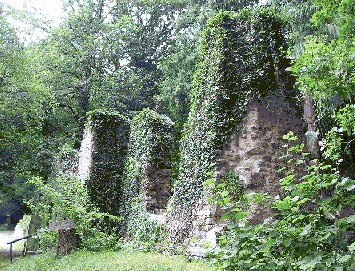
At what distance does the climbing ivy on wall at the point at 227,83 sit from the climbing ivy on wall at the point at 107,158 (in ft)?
14.3

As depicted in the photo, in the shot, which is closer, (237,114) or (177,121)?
(237,114)

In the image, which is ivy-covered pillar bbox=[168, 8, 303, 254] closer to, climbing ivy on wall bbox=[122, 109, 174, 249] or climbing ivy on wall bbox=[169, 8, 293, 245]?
climbing ivy on wall bbox=[169, 8, 293, 245]

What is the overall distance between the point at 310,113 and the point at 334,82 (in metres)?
6.00

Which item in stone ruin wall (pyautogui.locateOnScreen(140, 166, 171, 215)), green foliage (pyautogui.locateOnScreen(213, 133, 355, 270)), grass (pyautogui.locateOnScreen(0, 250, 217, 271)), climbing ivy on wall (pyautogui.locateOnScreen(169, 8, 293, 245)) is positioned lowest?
grass (pyautogui.locateOnScreen(0, 250, 217, 271))

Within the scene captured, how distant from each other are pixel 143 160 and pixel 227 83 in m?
4.56

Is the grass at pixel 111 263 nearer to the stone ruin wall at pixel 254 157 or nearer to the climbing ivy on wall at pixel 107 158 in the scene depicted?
the stone ruin wall at pixel 254 157

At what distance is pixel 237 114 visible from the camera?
8.15 m

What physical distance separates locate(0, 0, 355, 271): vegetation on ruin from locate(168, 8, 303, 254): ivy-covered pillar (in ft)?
0.09

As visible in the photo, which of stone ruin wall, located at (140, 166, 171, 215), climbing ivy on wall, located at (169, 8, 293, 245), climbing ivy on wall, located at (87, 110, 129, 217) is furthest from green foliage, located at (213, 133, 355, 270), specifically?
climbing ivy on wall, located at (87, 110, 129, 217)

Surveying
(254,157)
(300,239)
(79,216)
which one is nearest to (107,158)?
(79,216)

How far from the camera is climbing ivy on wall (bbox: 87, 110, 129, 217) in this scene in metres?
12.6

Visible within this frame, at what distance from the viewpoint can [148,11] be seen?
20.8m

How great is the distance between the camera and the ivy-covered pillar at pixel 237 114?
7.93m

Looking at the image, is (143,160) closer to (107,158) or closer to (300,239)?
(107,158)
